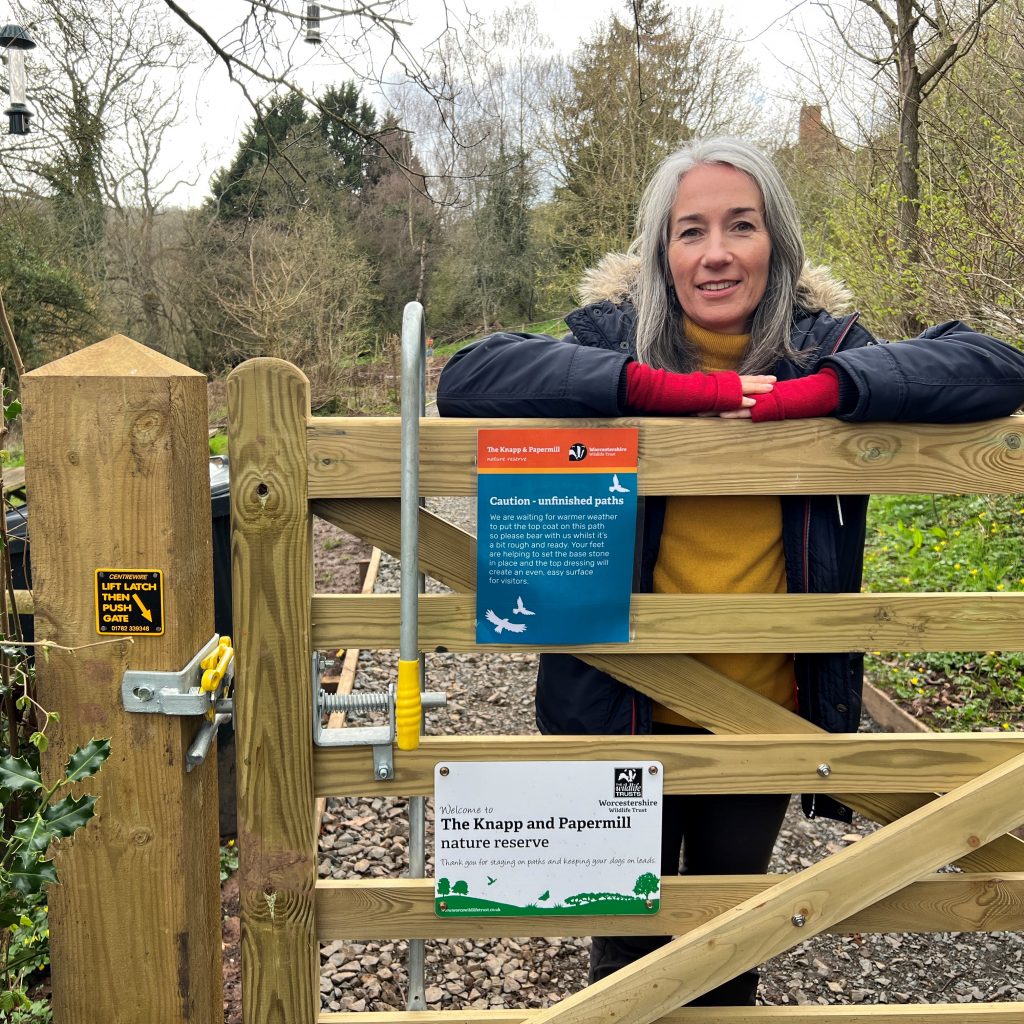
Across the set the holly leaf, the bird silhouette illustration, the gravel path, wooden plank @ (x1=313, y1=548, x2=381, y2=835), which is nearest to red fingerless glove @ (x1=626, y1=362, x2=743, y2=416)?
the bird silhouette illustration

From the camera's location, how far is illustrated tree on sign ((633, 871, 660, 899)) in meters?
2.07

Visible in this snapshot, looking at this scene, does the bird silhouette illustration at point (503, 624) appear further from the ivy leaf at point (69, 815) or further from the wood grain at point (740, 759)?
the ivy leaf at point (69, 815)

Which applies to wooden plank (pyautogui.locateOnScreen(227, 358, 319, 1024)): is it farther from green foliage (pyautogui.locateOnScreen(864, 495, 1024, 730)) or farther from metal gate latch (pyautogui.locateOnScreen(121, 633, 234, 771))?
green foliage (pyautogui.locateOnScreen(864, 495, 1024, 730))

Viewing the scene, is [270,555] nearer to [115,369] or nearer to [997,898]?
[115,369]

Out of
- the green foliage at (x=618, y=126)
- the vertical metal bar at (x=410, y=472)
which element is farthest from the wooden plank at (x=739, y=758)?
the green foliage at (x=618, y=126)

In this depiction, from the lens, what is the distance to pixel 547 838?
2039 millimetres

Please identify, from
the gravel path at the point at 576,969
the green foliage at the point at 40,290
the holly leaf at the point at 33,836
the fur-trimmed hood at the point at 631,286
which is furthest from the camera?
the green foliage at the point at 40,290

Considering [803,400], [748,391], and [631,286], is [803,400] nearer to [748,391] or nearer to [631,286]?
[748,391]

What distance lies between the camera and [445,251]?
2966cm

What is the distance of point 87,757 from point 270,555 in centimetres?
49

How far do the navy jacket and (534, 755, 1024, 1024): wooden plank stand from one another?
0.23 metres

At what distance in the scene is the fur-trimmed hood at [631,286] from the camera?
7.55ft

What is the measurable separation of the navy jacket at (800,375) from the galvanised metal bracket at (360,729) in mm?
449

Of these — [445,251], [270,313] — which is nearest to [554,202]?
[445,251]
